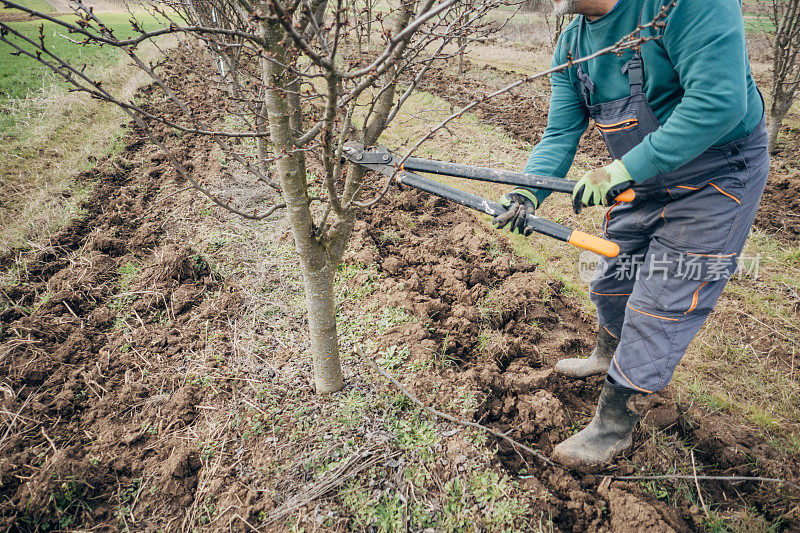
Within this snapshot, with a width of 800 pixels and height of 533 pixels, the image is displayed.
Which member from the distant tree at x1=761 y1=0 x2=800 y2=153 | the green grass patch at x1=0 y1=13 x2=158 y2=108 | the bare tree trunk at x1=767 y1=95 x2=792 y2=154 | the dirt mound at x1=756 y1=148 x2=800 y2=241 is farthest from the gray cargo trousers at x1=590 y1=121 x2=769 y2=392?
the green grass patch at x1=0 y1=13 x2=158 y2=108

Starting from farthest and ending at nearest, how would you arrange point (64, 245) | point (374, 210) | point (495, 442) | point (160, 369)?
point (374, 210) < point (64, 245) < point (160, 369) < point (495, 442)

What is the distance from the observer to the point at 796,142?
6.58 metres

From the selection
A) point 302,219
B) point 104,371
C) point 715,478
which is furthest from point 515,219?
point 104,371

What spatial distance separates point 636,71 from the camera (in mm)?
1829

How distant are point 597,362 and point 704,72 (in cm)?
172

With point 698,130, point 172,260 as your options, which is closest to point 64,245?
point 172,260

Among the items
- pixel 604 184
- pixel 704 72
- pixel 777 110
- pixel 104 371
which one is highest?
pixel 704 72

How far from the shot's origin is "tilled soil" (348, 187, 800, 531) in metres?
1.99

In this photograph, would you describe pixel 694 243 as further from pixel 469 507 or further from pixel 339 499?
pixel 339 499

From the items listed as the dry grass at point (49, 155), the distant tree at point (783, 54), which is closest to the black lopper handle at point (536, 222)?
the dry grass at point (49, 155)

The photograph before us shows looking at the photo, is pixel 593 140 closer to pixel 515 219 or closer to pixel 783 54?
pixel 783 54

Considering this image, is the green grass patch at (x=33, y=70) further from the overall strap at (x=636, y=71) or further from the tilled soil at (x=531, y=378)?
the overall strap at (x=636, y=71)

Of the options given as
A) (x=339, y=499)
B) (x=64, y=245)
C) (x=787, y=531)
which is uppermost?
(x=64, y=245)

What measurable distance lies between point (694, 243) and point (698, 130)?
0.52 meters
